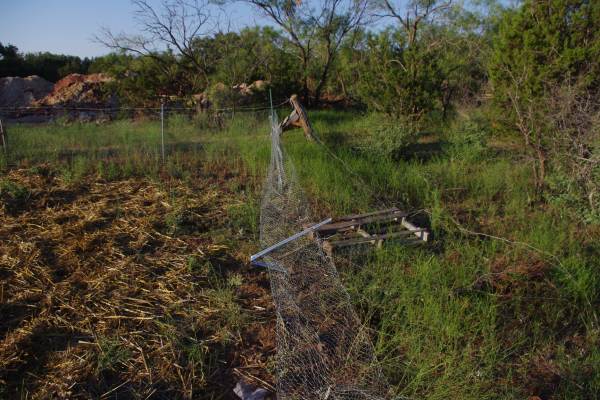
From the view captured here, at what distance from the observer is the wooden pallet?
13.2 ft

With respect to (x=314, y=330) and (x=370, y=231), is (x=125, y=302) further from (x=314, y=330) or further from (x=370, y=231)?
(x=370, y=231)

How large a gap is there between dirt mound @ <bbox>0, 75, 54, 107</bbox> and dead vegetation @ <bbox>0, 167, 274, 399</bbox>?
455 inches

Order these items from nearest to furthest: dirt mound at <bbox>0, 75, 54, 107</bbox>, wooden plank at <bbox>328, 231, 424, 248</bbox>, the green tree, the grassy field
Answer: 1. the grassy field
2. wooden plank at <bbox>328, 231, 424, 248</bbox>
3. the green tree
4. dirt mound at <bbox>0, 75, 54, 107</bbox>

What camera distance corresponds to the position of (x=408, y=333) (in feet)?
9.21

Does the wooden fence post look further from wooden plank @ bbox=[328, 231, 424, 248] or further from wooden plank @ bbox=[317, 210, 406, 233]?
wooden plank @ bbox=[328, 231, 424, 248]

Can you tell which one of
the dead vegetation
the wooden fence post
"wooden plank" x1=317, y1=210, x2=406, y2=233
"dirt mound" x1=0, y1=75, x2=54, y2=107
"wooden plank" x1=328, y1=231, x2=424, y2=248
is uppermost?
"dirt mound" x1=0, y1=75, x2=54, y2=107

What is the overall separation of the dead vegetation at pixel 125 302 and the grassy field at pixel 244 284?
1 centimetres

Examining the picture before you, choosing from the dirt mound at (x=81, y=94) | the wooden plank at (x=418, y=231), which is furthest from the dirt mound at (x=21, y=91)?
the wooden plank at (x=418, y=231)

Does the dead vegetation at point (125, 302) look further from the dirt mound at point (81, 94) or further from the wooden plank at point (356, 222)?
the dirt mound at point (81, 94)

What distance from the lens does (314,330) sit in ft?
9.37

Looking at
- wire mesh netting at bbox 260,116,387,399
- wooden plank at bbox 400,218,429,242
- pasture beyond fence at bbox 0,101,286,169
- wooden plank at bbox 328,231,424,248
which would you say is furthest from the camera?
pasture beyond fence at bbox 0,101,286,169

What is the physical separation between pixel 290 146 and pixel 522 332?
16.3 feet

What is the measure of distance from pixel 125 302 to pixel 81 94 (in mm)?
13190

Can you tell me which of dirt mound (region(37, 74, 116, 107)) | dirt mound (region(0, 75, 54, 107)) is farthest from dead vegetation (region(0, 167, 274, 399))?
dirt mound (region(0, 75, 54, 107))
